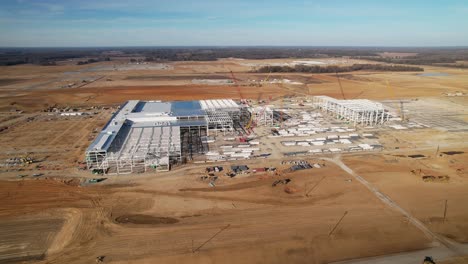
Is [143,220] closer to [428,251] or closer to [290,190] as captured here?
[290,190]

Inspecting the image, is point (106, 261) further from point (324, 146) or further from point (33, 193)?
point (324, 146)

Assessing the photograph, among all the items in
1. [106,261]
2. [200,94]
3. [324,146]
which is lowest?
[106,261]

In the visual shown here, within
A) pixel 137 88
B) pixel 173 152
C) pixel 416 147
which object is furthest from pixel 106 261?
pixel 137 88

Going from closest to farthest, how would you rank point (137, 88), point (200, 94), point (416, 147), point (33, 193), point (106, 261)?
point (106, 261) < point (33, 193) < point (416, 147) < point (200, 94) < point (137, 88)

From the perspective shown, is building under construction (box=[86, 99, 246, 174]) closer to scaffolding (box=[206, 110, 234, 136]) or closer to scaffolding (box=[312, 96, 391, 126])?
scaffolding (box=[206, 110, 234, 136])

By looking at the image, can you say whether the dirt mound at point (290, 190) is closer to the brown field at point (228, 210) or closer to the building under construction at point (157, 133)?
the brown field at point (228, 210)

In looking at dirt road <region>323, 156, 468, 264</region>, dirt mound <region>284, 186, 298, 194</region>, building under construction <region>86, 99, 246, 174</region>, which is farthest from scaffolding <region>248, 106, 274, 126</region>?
dirt road <region>323, 156, 468, 264</region>

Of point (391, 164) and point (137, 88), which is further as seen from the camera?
point (137, 88)
